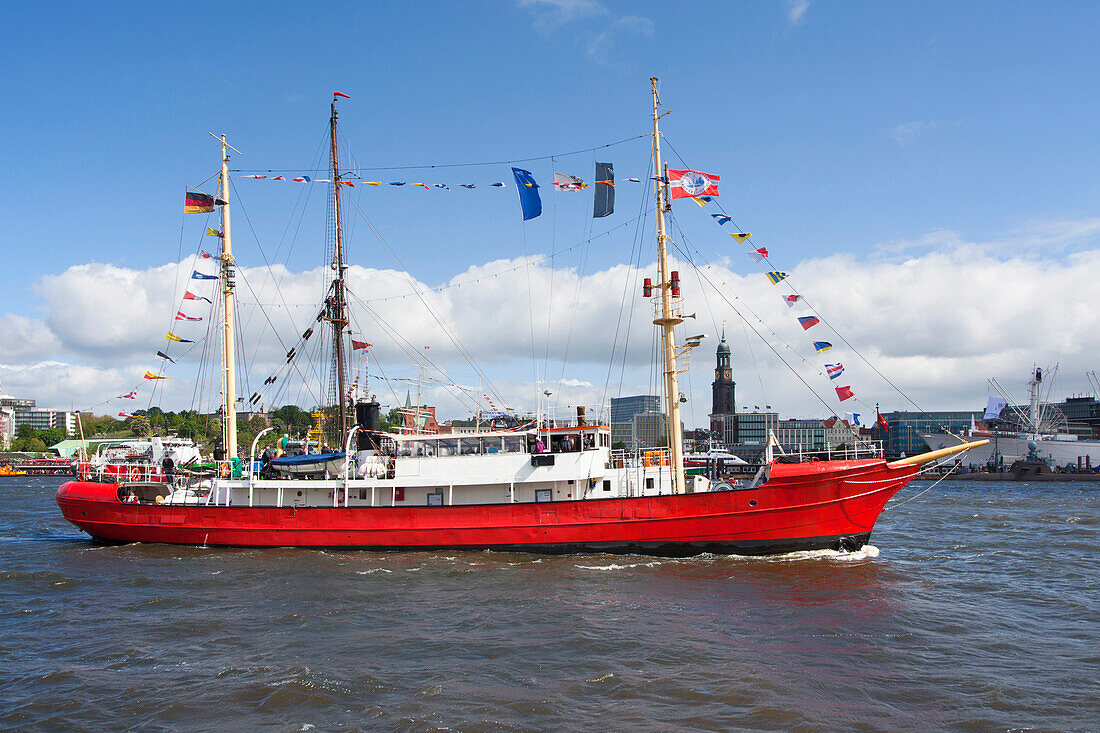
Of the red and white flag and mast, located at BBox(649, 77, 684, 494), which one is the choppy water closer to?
mast, located at BBox(649, 77, 684, 494)

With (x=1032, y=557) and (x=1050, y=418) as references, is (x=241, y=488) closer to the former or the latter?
(x=1032, y=557)

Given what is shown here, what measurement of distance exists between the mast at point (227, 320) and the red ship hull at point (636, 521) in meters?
5.66

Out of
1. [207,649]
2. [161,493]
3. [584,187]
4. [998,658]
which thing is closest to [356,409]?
[161,493]

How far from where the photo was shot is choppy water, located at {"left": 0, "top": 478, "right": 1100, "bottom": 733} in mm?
11523

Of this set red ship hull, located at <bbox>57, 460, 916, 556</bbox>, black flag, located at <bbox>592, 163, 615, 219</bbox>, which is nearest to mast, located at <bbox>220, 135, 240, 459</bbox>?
red ship hull, located at <bbox>57, 460, 916, 556</bbox>

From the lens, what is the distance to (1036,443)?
116625 millimetres

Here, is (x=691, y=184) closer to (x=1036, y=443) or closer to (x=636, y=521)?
(x=636, y=521)

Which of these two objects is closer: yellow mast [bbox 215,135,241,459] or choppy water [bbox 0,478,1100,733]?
choppy water [bbox 0,478,1100,733]

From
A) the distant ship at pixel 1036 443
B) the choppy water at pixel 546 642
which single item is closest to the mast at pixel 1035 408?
the distant ship at pixel 1036 443

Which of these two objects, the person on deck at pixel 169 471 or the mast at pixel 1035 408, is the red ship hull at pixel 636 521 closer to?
the person on deck at pixel 169 471

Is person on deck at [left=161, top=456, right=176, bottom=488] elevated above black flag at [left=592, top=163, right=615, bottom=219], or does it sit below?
below

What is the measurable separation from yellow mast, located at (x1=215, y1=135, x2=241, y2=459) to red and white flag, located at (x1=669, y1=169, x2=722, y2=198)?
2097 cm

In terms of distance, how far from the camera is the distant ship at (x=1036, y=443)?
113m

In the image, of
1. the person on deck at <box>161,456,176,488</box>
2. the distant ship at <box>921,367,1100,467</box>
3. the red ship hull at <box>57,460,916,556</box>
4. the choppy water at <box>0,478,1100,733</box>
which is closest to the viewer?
the choppy water at <box>0,478,1100,733</box>
